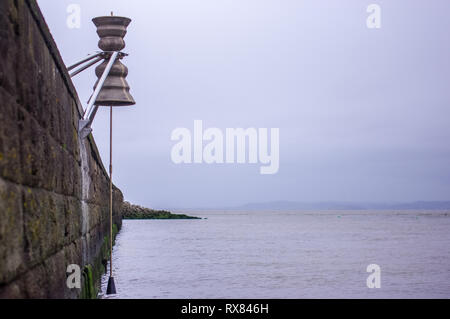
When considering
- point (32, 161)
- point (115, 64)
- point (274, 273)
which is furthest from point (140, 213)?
point (32, 161)

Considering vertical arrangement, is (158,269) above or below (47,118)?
below

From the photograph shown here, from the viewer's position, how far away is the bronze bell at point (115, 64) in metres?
10.9

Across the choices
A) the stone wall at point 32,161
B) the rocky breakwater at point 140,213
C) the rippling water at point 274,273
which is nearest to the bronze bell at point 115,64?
the stone wall at point 32,161

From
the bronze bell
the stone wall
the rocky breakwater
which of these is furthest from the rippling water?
the rocky breakwater

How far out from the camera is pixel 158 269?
909 inches

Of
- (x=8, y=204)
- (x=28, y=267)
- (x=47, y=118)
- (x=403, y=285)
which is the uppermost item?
(x=47, y=118)

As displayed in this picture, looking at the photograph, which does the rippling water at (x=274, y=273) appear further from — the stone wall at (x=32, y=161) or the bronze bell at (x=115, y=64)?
the stone wall at (x=32, y=161)

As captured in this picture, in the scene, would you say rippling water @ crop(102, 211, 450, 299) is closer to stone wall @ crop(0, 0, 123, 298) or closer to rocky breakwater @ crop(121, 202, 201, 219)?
stone wall @ crop(0, 0, 123, 298)

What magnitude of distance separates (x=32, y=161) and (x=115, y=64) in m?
6.11

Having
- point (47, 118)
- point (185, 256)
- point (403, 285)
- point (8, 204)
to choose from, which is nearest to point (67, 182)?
point (47, 118)

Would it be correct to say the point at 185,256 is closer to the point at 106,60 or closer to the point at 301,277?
the point at 301,277

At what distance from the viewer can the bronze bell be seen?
35.8 feet

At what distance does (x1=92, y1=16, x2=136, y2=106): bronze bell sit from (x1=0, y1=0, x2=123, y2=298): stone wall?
9.76 feet

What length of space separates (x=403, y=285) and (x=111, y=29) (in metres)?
12.9
